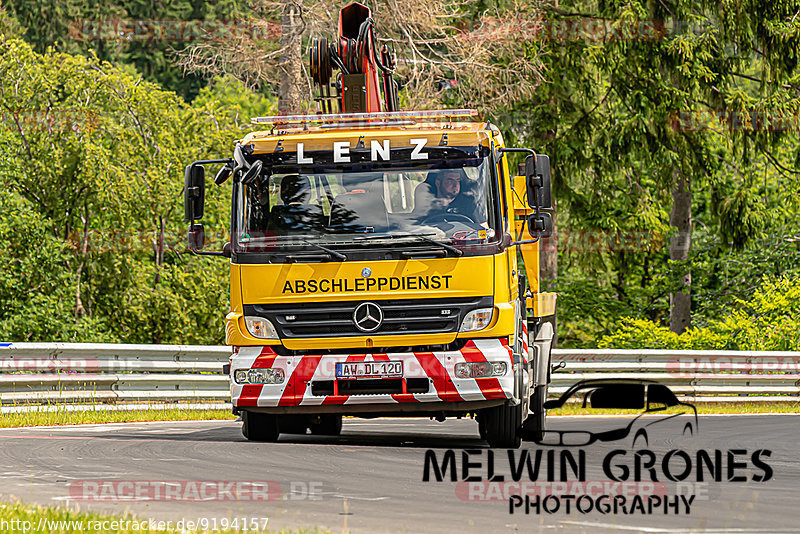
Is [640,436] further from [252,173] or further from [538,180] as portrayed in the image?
[252,173]

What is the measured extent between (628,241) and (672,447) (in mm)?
17337

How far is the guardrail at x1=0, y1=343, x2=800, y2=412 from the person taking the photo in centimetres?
1639

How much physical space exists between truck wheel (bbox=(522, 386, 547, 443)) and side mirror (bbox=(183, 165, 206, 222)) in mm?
4254

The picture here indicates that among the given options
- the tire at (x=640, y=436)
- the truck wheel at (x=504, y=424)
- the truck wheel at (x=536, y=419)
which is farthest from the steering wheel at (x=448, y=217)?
the tire at (x=640, y=436)

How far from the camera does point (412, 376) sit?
1097 cm

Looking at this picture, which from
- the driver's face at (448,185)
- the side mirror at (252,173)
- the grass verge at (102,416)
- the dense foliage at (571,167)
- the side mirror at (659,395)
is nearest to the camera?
the driver's face at (448,185)

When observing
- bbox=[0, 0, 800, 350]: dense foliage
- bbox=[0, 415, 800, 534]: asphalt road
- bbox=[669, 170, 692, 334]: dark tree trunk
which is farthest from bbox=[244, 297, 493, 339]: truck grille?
bbox=[669, 170, 692, 334]: dark tree trunk

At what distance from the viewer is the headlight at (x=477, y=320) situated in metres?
10.9

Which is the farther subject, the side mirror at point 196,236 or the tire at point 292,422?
the tire at point 292,422

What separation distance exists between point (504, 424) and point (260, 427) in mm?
2503

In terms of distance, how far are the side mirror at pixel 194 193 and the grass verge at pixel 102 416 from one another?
463 cm

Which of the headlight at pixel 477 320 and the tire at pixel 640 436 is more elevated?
the headlight at pixel 477 320

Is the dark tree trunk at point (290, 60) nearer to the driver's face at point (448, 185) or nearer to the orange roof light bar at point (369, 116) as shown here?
the orange roof light bar at point (369, 116)

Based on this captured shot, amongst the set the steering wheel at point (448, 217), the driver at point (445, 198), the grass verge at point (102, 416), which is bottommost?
the grass verge at point (102, 416)
